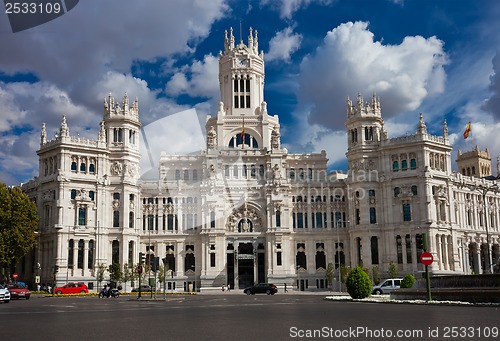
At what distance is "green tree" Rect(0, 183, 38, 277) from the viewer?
83500 mm

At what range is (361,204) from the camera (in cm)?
9462

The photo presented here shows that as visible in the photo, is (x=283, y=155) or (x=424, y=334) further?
(x=283, y=155)

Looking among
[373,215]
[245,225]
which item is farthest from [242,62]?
[373,215]

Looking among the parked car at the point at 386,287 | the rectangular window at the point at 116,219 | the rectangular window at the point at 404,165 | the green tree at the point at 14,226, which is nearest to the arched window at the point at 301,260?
the rectangular window at the point at 404,165

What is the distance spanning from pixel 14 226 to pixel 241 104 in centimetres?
4717

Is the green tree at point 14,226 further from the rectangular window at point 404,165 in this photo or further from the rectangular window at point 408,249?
the rectangular window at point 404,165

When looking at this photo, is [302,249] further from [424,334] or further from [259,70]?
[424,334]

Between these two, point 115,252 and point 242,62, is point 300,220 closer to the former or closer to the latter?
point 115,252

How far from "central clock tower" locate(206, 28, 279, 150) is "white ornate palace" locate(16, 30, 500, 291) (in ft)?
8.46

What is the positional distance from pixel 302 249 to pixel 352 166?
1650 centimetres

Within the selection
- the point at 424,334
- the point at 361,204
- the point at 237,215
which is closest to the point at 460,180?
the point at 361,204

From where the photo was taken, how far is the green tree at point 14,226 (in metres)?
83.5

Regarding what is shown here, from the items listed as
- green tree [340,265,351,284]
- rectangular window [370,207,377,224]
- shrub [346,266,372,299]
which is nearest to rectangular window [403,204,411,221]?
rectangular window [370,207,377,224]

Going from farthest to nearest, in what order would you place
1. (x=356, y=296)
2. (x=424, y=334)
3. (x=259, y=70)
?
(x=259, y=70), (x=356, y=296), (x=424, y=334)
